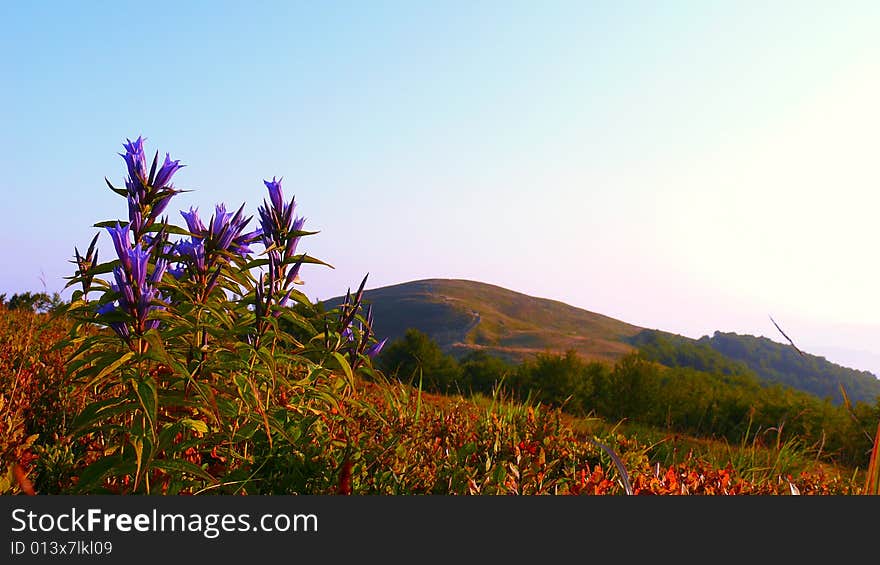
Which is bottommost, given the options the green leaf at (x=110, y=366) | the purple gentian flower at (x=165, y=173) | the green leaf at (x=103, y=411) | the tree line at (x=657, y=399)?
the tree line at (x=657, y=399)

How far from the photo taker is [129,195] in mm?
3451

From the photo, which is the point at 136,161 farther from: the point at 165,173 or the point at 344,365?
the point at 344,365

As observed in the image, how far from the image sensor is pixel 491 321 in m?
88.4

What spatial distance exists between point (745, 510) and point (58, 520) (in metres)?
2.75

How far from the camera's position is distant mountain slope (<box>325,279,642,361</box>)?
242 ft

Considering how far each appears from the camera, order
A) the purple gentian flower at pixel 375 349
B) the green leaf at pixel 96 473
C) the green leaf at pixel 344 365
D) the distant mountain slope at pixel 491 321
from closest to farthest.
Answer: the green leaf at pixel 96 473 < the green leaf at pixel 344 365 < the purple gentian flower at pixel 375 349 < the distant mountain slope at pixel 491 321

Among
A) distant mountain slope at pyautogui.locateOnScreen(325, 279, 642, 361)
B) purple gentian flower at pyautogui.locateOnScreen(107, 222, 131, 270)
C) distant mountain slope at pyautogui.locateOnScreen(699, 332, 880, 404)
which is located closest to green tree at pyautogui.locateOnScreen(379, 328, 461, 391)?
purple gentian flower at pyautogui.locateOnScreen(107, 222, 131, 270)

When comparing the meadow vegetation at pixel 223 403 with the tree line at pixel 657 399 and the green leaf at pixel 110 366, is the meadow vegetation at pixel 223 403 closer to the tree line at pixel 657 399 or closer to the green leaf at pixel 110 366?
the green leaf at pixel 110 366

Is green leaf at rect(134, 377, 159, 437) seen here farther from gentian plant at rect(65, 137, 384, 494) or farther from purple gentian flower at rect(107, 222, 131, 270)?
purple gentian flower at rect(107, 222, 131, 270)

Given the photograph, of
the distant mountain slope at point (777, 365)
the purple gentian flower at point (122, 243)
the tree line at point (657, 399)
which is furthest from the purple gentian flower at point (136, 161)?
the distant mountain slope at point (777, 365)

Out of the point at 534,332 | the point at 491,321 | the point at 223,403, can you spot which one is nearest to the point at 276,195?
the point at 223,403

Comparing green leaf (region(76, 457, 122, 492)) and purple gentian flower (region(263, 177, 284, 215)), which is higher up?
purple gentian flower (region(263, 177, 284, 215))

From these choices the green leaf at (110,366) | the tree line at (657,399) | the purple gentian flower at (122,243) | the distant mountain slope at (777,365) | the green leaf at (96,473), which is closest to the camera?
the purple gentian flower at (122,243)

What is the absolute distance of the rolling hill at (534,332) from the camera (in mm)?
68562
